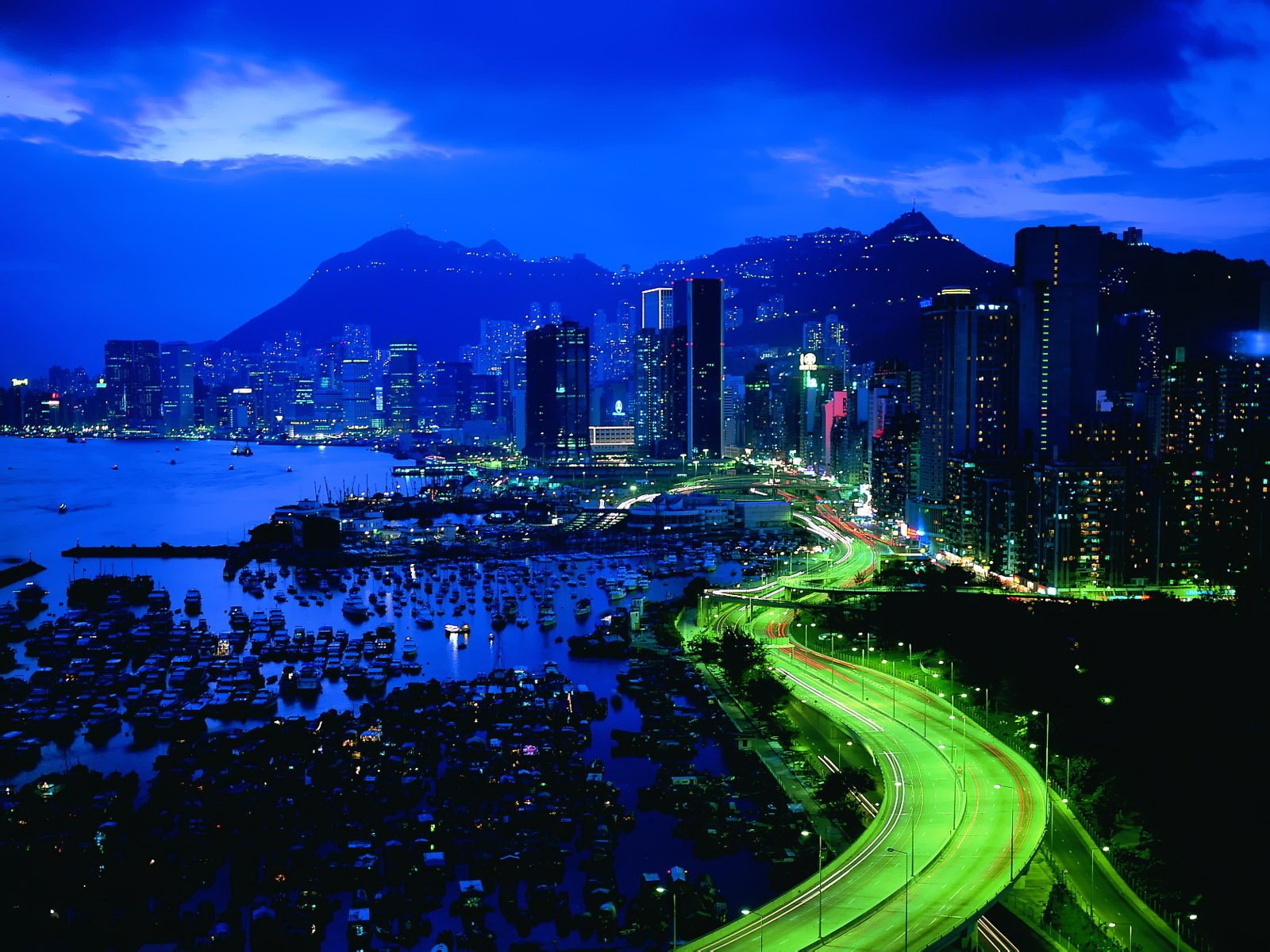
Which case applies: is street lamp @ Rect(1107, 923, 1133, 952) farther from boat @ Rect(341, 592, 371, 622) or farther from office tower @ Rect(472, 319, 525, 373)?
office tower @ Rect(472, 319, 525, 373)

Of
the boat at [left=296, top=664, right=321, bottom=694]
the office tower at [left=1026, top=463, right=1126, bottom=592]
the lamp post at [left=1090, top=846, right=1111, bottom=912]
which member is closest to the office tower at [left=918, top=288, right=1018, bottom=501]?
the office tower at [left=1026, top=463, right=1126, bottom=592]

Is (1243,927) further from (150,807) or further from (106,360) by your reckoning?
(106,360)

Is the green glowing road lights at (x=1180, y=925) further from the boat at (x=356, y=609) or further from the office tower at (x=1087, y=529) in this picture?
the boat at (x=356, y=609)

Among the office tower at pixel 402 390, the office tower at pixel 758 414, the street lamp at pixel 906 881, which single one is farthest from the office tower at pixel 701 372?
the street lamp at pixel 906 881

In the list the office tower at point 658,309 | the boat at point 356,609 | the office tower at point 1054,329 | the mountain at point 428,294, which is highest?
the mountain at point 428,294

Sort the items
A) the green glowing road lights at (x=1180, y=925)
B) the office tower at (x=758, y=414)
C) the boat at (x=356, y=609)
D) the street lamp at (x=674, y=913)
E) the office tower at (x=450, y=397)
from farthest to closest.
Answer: the office tower at (x=450, y=397) < the office tower at (x=758, y=414) < the boat at (x=356, y=609) < the street lamp at (x=674, y=913) < the green glowing road lights at (x=1180, y=925)

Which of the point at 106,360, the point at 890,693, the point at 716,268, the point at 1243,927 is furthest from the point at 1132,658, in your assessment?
the point at 106,360
